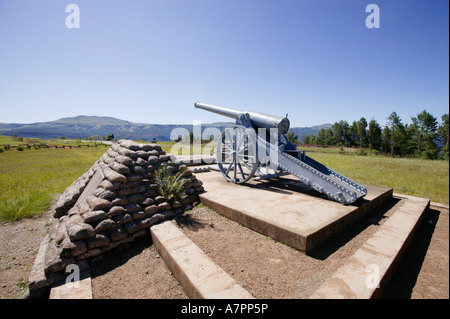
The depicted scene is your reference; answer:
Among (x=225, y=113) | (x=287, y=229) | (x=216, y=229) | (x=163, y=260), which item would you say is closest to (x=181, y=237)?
(x=163, y=260)

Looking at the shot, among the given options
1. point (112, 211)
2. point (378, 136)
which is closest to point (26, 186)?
point (112, 211)

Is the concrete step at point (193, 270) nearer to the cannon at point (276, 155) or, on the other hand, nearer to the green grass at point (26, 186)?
the cannon at point (276, 155)

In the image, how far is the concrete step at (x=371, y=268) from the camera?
7.84 feet

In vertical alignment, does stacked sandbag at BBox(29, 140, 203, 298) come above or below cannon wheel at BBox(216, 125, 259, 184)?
below

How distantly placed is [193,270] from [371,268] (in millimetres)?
2343

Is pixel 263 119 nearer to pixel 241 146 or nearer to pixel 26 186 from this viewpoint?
pixel 241 146

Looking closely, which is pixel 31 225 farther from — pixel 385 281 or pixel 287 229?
pixel 385 281

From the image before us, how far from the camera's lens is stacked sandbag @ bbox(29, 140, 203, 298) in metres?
3.36

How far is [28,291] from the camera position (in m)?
3.02

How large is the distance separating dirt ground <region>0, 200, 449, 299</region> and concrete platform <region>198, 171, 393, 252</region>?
0.17 metres

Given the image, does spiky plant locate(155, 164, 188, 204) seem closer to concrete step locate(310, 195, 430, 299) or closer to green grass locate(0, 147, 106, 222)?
concrete step locate(310, 195, 430, 299)

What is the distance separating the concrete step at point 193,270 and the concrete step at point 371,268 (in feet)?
3.07

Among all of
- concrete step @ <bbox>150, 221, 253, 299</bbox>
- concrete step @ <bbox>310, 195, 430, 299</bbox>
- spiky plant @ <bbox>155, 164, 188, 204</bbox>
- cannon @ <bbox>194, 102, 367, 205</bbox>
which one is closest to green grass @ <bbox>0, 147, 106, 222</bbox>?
spiky plant @ <bbox>155, 164, 188, 204</bbox>
